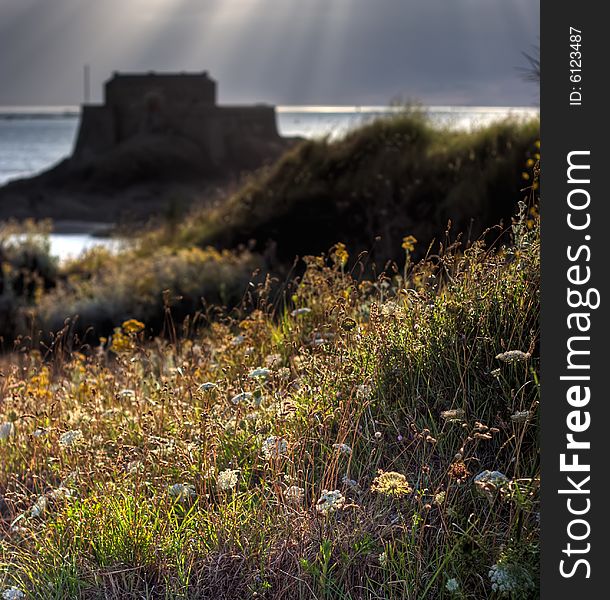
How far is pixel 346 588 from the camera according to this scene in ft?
10.2

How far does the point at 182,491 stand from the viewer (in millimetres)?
3475

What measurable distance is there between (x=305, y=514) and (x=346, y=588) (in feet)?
0.98

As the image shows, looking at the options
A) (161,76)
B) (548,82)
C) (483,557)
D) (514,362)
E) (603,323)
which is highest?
(161,76)

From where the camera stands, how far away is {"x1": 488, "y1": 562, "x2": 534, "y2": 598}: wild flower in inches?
111

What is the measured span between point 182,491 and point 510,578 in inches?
52.6

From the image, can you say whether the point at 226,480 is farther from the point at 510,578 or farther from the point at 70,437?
the point at 510,578

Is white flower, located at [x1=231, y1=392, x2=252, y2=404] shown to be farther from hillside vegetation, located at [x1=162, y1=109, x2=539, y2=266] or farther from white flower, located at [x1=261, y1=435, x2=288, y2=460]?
hillside vegetation, located at [x1=162, y1=109, x2=539, y2=266]

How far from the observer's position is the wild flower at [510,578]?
2.81 meters

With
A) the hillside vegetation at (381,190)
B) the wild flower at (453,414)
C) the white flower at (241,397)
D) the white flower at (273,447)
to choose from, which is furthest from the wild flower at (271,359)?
the hillside vegetation at (381,190)

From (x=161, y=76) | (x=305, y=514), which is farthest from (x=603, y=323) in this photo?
(x=161, y=76)

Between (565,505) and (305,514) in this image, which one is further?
(305,514)

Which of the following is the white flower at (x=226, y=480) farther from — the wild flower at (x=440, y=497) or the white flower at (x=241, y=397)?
the wild flower at (x=440, y=497)

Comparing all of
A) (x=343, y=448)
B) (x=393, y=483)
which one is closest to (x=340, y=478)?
(x=343, y=448)

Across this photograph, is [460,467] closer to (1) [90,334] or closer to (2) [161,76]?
(1) [90,334]
